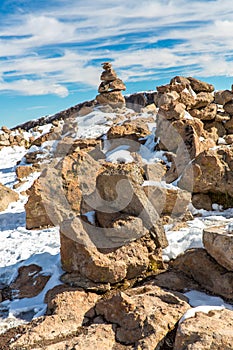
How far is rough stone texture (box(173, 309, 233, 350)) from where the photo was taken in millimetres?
3961

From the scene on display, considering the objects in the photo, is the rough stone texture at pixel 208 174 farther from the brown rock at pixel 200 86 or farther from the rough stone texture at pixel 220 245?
the brown rock at pixel 200 86

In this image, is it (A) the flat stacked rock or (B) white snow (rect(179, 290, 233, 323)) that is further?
(A) the flat stacked rock

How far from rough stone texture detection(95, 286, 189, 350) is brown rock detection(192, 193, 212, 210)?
5.33m

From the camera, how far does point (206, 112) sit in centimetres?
1838

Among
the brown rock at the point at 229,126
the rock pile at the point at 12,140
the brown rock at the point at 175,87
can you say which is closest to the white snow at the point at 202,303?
the brown rock at the point at 229,126

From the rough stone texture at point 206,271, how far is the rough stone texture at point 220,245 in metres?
0.14

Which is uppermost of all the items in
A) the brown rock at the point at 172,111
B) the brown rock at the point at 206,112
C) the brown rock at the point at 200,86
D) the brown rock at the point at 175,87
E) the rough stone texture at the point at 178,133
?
the brown rock at the point at 200,86

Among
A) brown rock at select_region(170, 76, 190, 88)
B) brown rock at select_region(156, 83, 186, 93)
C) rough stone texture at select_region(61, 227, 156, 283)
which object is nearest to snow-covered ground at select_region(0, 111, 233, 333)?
rough stone texture at select_region(61, 227, 156, 283)

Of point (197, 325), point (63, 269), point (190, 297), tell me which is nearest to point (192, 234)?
point (190, 297)

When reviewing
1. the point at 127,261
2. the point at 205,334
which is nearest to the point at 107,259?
the point at 127,261

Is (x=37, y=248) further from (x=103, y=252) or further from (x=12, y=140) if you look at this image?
(x=12, y=140)

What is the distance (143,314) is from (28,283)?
9.46ft

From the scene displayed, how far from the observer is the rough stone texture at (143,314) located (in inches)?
181

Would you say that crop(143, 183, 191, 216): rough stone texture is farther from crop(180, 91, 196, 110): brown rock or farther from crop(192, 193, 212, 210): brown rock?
crop(180, 91, 196, 110): brown rock
